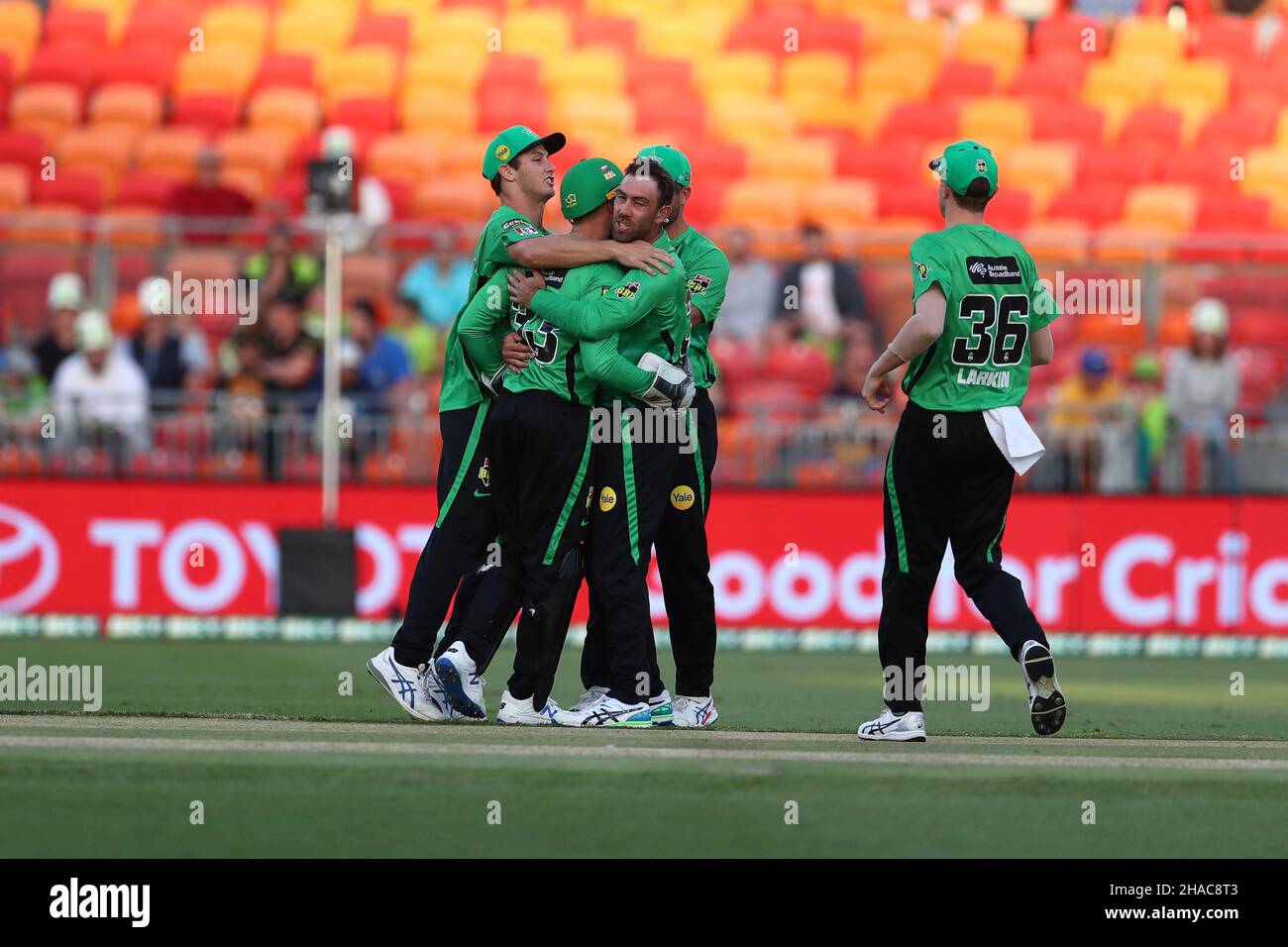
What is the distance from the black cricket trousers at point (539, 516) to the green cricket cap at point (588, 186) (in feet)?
2.55

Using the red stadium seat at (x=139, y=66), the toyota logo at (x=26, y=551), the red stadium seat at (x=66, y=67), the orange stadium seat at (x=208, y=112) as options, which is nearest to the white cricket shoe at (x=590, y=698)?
the toyota logo at (x=26, y=551)

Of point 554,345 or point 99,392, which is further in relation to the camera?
point 99,392

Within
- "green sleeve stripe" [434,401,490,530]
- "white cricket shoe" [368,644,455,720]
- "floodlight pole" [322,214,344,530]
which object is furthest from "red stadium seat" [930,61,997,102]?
"white cricket shoe" [368,644,455,720]

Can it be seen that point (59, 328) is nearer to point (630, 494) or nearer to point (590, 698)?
point (590, 698)

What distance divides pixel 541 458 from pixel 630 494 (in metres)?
0.40

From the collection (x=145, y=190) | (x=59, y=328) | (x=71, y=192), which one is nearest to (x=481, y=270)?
(x=59, y=328)

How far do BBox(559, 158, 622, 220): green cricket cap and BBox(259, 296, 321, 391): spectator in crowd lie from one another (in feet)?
27.9

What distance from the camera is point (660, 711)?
9156 millimetres

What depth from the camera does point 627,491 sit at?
885 centimetres

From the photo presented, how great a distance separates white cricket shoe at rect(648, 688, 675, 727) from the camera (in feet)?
29.8

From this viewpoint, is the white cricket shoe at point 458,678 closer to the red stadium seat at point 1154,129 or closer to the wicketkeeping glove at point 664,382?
the wicketkeeping glove at point 664,382

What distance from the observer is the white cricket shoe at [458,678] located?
9.02 m
